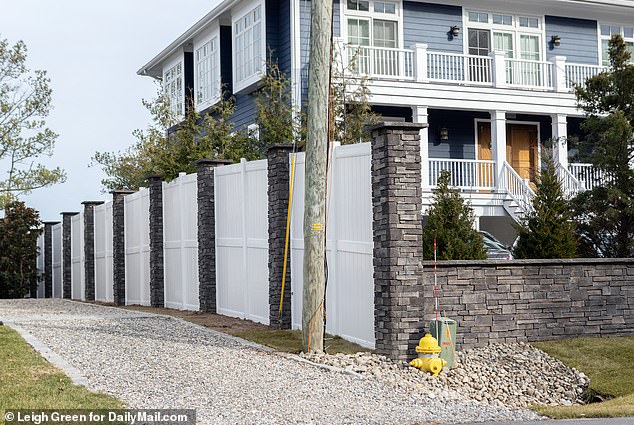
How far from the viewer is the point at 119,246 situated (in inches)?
950

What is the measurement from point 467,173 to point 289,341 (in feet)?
40.8

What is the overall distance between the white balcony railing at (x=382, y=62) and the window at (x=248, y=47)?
2.48 meters

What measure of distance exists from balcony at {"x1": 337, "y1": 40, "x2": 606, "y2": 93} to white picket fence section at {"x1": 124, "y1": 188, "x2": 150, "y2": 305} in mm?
6036

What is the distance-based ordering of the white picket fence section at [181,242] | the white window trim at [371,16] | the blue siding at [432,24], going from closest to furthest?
the white picket fence section at [181,242] → the white window trim at [371,16] → the blue siding at [432,24]

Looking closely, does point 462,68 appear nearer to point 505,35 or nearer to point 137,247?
point 505,35

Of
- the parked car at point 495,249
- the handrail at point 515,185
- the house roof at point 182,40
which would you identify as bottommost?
the parked car at point 495,249

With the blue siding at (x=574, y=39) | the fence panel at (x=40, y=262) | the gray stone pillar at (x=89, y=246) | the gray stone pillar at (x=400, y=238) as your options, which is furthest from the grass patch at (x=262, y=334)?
the fence panel at (x=40, y=262)

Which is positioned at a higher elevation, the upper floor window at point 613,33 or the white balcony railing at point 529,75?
the upper floor window at point 613,33

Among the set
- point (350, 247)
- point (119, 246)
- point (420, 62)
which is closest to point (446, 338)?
point (350, 247)

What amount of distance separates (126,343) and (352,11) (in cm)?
1490

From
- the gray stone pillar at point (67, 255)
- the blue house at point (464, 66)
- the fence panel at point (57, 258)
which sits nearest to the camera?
the blue house at point (464, 66)

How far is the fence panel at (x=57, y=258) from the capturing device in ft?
104

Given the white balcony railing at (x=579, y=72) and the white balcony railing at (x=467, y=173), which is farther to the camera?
the white balcony railing at (x=579, y=72)

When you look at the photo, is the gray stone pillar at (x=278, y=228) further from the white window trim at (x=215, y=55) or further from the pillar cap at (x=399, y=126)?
the white window trim at (x=215, y=55)
